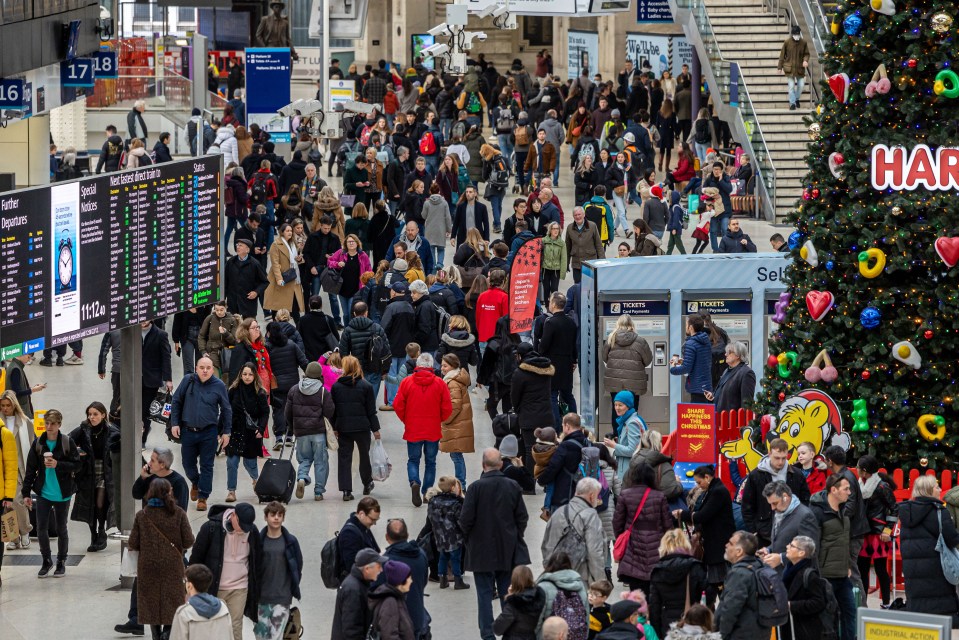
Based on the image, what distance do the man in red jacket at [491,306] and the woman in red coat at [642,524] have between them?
7.69m

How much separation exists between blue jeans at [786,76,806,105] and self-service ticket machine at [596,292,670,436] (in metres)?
16.4

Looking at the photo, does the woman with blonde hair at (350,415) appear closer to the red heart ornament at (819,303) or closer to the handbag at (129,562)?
the handbag at (129,562)

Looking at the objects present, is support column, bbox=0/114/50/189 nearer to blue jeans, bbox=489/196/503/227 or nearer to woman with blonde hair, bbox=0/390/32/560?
blue jeans, bbox=489/196/503/227

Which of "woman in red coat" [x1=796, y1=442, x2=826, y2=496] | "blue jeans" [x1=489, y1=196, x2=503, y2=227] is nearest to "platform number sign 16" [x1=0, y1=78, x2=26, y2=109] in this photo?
"blue jeans" [x1=489, y1=196, x2=503, y2=227]

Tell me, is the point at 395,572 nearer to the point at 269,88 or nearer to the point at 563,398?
the point at 563,398

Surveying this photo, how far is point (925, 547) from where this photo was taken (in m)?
13.7

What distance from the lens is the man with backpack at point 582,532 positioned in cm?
1359

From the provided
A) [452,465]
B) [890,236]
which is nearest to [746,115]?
[452,465]

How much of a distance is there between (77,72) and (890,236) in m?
14.1

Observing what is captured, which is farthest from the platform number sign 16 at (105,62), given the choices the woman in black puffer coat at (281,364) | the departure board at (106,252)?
the departure board at (106,252)

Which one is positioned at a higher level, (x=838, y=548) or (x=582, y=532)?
(x=582, y=532)

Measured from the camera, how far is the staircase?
33.9m

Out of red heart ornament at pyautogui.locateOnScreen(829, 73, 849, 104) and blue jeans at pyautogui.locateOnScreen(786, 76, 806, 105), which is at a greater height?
blue jeans at pyautogui.locateOnScreen(786, 76, 806, 105)

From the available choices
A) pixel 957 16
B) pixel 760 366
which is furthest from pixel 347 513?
pixel 957 16
